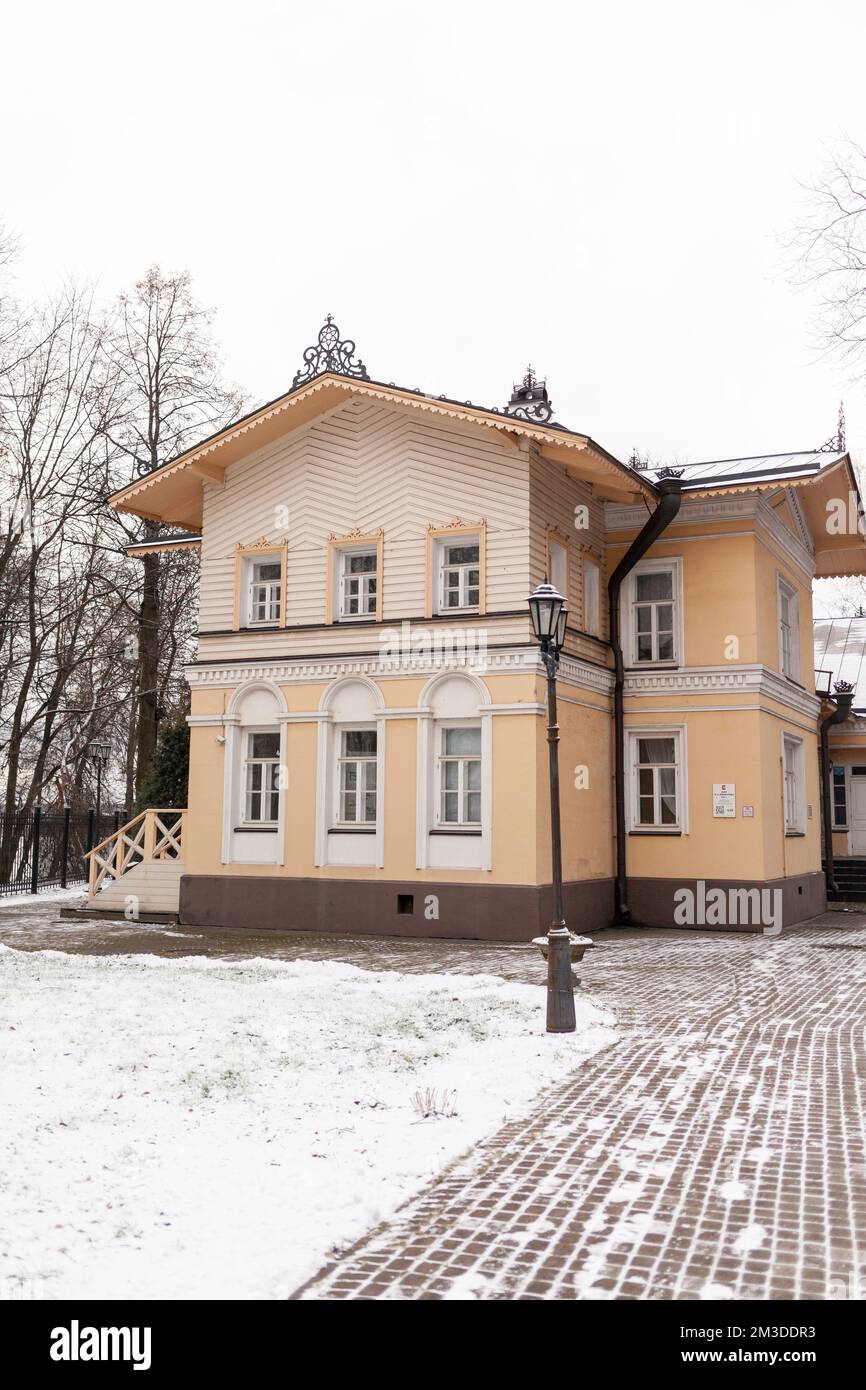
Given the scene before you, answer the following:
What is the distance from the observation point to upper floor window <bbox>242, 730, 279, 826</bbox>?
65.7 ft

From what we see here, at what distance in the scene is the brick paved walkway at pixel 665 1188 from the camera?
4852mm

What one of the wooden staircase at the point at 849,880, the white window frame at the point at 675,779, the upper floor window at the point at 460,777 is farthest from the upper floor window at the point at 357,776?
the wooden staircase at the point at 849,880

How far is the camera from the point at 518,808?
17.6 metres

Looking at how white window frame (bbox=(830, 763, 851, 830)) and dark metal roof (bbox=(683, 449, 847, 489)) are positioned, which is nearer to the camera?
dark metal roof (bbox=(683, 449, 847, 489))

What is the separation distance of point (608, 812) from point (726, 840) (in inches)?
81.6

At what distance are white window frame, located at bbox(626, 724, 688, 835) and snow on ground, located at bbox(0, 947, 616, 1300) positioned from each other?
29.0 feet

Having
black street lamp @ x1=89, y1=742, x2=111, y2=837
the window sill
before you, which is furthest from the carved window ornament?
black street lamp @ x1=89, y1=742, x2=111, y2=837

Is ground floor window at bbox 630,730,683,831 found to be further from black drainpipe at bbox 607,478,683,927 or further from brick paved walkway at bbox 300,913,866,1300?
brick paved walkway at bbox 300,913,866,1300

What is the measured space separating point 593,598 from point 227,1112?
49.3 feet

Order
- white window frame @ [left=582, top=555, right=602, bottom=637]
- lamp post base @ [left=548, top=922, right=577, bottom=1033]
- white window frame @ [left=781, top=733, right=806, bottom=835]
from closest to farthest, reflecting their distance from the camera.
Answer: lamp post base @ [left=548, top=922, right=577, bottom=1033], white window frame @ [left=582, top=555, right=602, bottom=637], white window frame @ [left=781, top=733, right=806, bottom=835]

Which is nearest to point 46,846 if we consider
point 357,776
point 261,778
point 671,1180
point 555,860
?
point 261,778

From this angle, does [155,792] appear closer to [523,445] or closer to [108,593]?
[108,593]

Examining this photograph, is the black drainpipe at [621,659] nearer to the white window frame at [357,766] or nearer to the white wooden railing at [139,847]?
the white window frame at [357,766]
